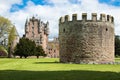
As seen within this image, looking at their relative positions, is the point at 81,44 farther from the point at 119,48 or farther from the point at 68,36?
the point at 119,48

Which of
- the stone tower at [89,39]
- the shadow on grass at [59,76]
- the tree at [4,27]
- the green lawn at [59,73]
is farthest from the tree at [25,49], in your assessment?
the shadow on grass at [59,76]

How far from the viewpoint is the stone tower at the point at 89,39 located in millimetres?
39531

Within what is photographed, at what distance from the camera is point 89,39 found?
39.6 metres

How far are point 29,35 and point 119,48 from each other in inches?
1588

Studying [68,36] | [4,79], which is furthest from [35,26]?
[4,79]

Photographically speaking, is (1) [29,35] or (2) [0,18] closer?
(2) [0,18]

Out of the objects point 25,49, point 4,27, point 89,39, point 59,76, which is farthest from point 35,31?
point 59,76

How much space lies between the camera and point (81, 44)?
130 ft

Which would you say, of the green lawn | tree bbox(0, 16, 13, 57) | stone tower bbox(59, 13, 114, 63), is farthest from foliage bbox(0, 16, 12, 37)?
the green lawn

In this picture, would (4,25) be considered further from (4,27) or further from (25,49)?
(25,49)

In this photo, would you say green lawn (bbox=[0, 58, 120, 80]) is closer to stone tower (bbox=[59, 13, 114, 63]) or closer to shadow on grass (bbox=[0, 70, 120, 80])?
shadow on grass (bbox=[0, 70, 120, 80])

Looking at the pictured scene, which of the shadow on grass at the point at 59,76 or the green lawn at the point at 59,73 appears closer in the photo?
the shadow on grass at the point at 59,76

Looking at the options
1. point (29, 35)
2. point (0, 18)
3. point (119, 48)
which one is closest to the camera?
point (0, 18)

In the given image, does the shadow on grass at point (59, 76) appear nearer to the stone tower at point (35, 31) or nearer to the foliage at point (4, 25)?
the foliage at point (4, 25)
